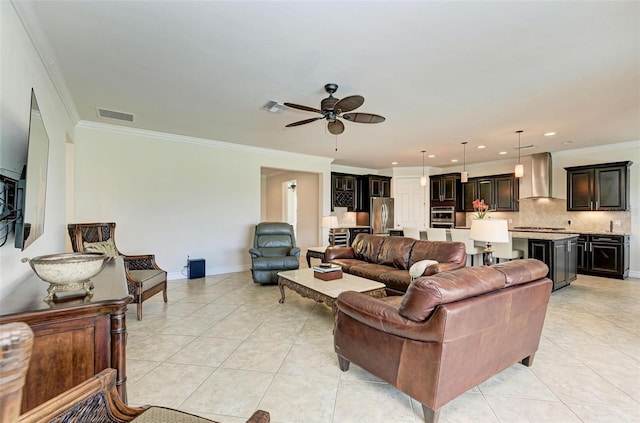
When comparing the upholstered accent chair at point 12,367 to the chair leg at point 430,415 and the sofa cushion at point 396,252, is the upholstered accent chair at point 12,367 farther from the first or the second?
the sofa cushion at point 396,252

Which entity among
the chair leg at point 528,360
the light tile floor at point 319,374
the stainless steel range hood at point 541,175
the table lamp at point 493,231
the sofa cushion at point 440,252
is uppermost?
the stainless steel range hood at point 541,175

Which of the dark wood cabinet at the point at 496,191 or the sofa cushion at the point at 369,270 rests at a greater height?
the dark wood cabinet at the point at 496,191

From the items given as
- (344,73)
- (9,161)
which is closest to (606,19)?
(344,73)

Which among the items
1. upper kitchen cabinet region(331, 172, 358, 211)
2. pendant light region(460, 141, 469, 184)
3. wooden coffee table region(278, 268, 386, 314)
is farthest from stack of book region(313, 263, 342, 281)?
upper kitchen cabinet region(331, 172, 358, 211)

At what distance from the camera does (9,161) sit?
5.90 feet

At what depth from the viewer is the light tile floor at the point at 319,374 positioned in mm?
1869

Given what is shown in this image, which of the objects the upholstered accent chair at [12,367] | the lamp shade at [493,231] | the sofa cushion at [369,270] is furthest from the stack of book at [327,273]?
the upholstered accent chair at [12,367]

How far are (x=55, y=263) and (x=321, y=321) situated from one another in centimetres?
254

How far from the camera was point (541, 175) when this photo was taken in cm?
655

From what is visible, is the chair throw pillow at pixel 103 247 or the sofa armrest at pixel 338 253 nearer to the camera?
the chair throw pillow at pixel 103 247

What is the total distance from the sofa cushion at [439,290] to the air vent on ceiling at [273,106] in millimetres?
2851

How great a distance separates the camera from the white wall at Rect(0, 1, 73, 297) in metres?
1.78

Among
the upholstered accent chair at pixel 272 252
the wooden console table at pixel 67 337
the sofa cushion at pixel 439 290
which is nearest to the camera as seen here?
the wooden console table at pixel 67 337

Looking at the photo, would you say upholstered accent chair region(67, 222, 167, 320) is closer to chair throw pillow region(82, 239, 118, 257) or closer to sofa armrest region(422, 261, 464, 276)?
chair throw pillow region(82, 239, 118, 257)
